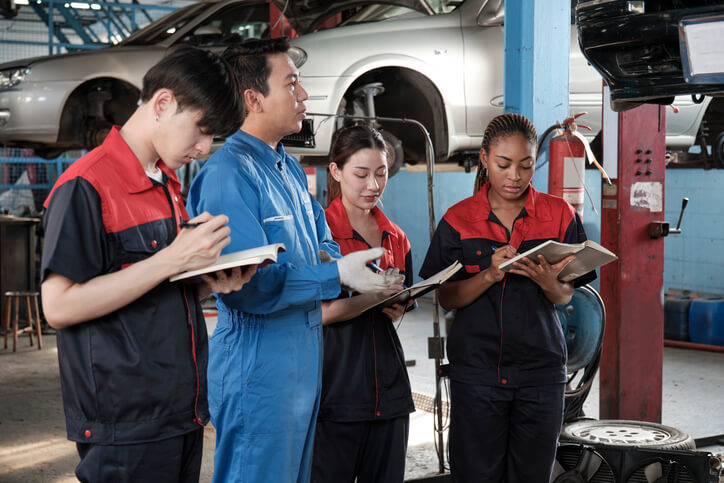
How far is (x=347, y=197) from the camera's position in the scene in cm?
252

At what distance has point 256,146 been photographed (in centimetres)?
193

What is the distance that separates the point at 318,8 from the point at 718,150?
318 cm

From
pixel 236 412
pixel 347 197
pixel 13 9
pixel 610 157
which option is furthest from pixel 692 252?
pixel 13 9

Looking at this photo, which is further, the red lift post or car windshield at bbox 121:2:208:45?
car windshield at bbox 121:2:208:45

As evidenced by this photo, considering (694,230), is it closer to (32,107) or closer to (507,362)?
(507,362)

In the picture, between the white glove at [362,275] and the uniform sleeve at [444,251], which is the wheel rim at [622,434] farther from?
the white glove at [362,275]

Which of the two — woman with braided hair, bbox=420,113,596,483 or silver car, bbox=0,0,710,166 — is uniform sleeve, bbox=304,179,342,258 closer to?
woman with braided hair, bbox=420,113,596,483

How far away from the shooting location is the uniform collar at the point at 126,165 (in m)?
1.48

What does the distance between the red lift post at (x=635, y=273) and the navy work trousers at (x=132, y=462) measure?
2.88 m

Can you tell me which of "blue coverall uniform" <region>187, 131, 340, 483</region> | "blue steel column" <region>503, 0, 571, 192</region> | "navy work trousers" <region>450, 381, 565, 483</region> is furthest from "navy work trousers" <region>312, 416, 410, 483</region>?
"blue steel column" <region>503, 0, 571, 192</region>

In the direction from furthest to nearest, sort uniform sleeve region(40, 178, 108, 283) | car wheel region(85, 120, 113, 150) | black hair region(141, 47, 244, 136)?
car wheel region(85, 120, 113, 150) → black hair region(141, 47, 244, 136) → uniform sleeve region(40, 178, 108, 283)

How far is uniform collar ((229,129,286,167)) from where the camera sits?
191 centimetres

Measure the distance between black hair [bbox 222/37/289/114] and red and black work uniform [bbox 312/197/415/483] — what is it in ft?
2.55

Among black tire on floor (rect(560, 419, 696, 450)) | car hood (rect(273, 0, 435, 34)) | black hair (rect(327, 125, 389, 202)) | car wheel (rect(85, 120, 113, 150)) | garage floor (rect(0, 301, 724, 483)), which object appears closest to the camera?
black hair (rect(327, 125, 389, 202))
